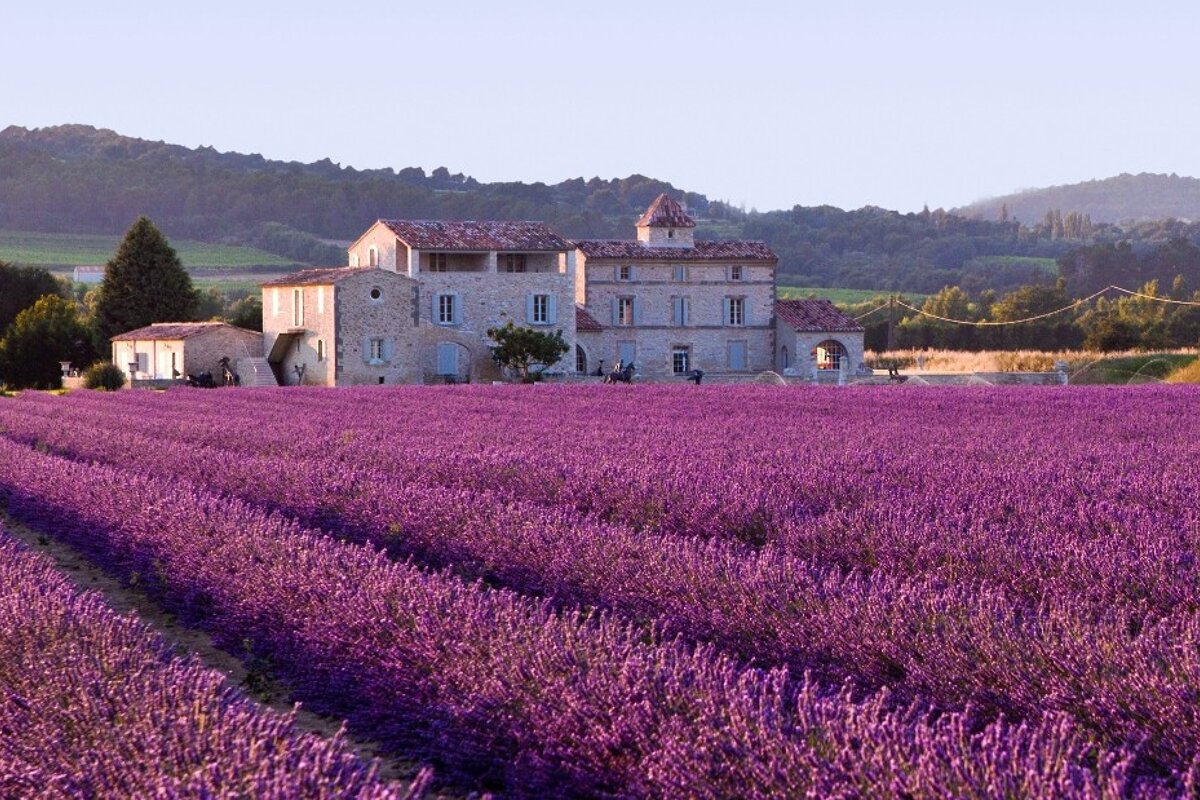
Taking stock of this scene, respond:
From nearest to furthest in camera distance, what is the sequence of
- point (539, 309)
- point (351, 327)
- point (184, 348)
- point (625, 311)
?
1. point (351, 327)
2. point (184, 348)
3. point (539, 309)
4. point (625, 311)

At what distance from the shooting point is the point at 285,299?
141ft

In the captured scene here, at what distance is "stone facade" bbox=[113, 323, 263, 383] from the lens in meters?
41.0

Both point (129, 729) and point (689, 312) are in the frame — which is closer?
point (129, 729)

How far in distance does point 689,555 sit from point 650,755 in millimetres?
2643

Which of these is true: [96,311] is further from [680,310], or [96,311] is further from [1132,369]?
[1132,369]

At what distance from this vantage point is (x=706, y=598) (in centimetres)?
600

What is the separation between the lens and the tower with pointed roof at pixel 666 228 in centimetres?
5006

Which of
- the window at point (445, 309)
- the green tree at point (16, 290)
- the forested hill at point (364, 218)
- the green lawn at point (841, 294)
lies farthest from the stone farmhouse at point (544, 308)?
the forested hill at point (364, 218)

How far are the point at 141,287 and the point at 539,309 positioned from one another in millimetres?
15004

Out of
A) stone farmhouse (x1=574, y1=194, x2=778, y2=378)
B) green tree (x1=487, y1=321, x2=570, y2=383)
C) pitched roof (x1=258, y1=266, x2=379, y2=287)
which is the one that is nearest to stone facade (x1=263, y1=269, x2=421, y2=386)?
pitched roof (x1=258, y1=266, x2=379, y2=287)

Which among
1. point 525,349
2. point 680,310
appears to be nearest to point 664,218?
point 680,310

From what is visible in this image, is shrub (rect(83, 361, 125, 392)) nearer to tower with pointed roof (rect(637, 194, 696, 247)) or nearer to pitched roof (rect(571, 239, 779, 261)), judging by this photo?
pitched roof (rect(571, 239, 779, 261))

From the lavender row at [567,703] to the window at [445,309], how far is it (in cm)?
3600

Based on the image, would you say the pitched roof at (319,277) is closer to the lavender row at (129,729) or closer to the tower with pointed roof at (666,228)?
the tower with pointed roof at (666,228)
